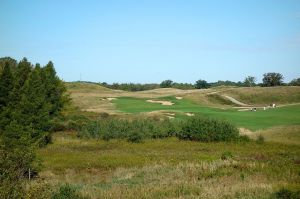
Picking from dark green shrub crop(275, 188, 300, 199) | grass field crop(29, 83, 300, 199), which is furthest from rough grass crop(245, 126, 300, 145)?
dark green shrub crop(275, 188, 300, 199)

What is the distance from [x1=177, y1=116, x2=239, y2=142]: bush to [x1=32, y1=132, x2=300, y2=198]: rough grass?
6.28 meters

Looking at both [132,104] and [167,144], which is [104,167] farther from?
[132,104]

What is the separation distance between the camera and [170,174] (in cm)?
2006

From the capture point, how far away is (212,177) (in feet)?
61.3

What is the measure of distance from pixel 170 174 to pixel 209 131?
95.6ft

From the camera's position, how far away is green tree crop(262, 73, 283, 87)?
423 ft

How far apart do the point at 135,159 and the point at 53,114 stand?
26610 millimetres

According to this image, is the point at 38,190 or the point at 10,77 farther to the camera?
the point at 10,77

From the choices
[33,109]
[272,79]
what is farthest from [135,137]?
[272,79]

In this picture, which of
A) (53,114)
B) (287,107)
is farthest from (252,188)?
(287,107)

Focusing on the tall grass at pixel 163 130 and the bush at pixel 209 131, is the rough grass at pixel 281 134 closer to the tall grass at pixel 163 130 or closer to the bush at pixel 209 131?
the bush at pixel 209 131

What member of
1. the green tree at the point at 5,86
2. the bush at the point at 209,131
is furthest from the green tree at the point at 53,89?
the bush at the point at 209,131

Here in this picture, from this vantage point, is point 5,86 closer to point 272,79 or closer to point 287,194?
point 287,194

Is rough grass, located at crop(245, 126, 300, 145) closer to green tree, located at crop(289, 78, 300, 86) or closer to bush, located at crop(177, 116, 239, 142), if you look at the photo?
bush, located at crop(177, 116, 239, 142)
